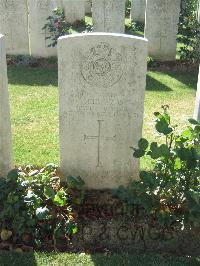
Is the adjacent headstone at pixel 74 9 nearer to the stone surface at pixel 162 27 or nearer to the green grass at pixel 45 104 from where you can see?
the stone surface at pixel 162 27

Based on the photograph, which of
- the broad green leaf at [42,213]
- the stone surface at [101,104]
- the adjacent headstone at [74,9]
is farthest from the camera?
the adjacent headstone at [74,9]

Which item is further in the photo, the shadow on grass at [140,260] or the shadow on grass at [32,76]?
the shadow on grass at [32,76]

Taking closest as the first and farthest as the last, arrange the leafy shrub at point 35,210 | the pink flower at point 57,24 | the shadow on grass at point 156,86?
the leafy shrub at point 35,210 → the shadow on grass at point 156,86 → the pink flower at point 57,24

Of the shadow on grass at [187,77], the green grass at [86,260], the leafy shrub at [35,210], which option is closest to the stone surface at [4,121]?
the leafy shrub at [35,210]

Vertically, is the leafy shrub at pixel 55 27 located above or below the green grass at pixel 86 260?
above

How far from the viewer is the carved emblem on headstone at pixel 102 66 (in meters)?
4.41

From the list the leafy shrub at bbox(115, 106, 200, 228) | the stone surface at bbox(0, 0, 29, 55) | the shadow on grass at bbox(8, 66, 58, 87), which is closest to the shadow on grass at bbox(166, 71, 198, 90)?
the shadow on grass at bbox(8, 66, 58, 87)

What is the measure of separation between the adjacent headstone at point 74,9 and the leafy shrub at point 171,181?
1155cm

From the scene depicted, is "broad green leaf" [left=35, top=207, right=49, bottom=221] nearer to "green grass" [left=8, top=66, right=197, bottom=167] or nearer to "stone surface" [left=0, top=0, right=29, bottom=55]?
"green grass" [left=8, top=66, right=197, bottom=167]

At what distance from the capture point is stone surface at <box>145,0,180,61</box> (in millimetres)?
10180

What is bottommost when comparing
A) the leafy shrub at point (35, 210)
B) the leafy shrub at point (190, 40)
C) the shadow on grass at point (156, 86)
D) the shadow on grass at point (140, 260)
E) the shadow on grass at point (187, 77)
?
the shadow on grass at point (140, 260)

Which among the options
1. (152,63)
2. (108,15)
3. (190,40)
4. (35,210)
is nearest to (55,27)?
(108,15)

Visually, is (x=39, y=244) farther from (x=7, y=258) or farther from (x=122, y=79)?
(x=122, y=79)

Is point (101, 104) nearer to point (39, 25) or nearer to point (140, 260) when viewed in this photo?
point (140, 260)
